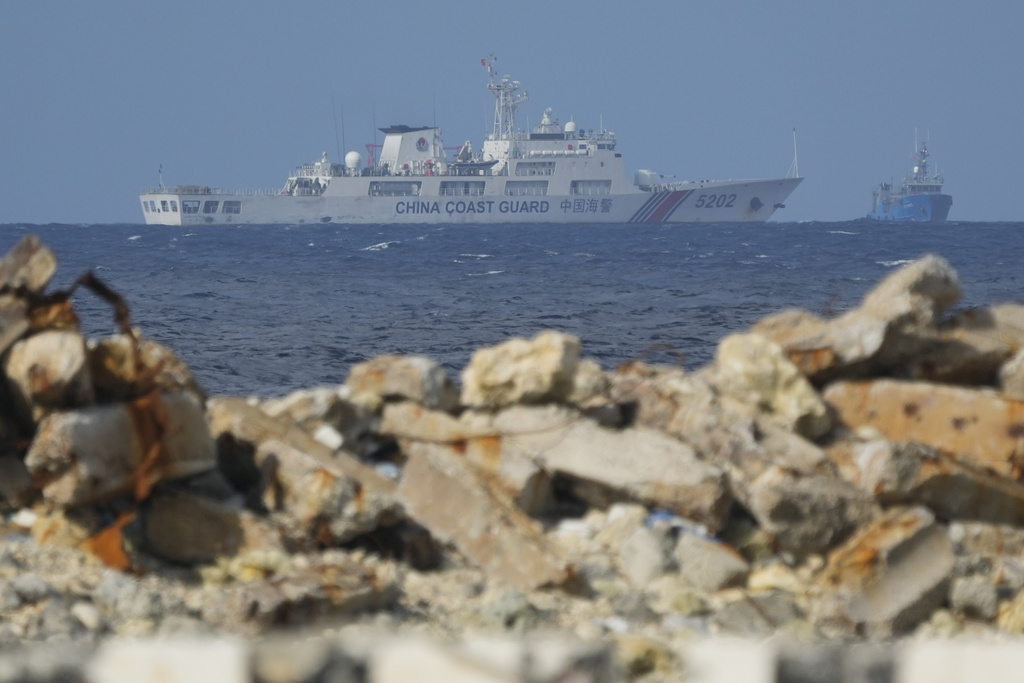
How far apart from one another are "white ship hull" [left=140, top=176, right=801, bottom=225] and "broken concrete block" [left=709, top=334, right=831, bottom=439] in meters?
64.0

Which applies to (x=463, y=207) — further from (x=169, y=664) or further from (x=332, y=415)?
(x=169, y=664)

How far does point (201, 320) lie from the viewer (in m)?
17.4

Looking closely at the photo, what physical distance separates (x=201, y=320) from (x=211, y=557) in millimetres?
14472

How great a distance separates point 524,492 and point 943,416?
1836 mm

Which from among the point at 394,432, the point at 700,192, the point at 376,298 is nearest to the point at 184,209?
the point at 700,192

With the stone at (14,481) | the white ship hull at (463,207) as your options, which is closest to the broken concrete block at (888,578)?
the stone at (14,481)

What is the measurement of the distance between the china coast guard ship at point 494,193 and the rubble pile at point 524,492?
211ft

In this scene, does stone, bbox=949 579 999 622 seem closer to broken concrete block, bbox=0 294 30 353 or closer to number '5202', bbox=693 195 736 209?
broken concrete block, bbox=0 294 30 353

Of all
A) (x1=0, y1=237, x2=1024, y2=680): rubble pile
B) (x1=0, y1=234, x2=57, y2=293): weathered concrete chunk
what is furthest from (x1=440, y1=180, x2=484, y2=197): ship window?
(x1=0, y1=234, x2=57, y2=293): weathered concrete chunk

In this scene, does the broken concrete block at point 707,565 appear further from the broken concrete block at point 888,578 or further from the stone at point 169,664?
the stone at point 169,664

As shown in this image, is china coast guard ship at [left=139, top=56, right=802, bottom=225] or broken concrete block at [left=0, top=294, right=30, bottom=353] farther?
china coast guard ship at [left=139, top=56, right=802, bottom=225]

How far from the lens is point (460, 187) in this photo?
230 feet

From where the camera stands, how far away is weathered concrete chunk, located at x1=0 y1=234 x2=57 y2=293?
3811mm

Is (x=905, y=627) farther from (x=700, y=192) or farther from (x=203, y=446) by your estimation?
(x=700, y=192)
